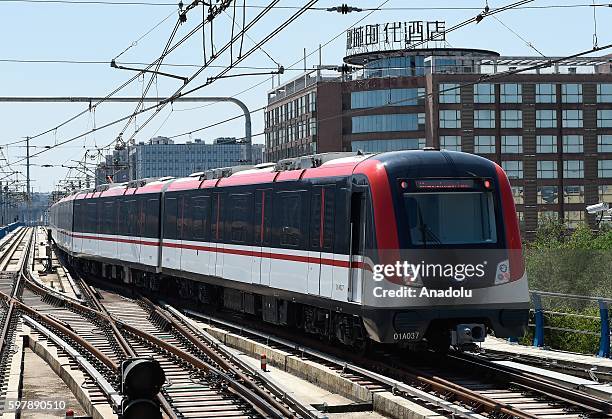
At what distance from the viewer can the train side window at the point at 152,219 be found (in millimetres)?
31031

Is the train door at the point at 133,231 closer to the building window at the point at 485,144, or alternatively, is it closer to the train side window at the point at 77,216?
the train side window at the point at 77,216

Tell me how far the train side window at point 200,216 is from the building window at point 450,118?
6757cm

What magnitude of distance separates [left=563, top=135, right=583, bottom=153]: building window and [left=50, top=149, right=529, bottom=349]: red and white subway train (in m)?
76.1

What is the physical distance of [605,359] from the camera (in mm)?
17250

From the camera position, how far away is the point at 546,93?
3713 inches

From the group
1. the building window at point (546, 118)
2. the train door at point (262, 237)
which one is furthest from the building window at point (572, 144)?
the train door at point (262, 237)

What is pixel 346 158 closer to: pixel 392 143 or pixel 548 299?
pixel 548 299

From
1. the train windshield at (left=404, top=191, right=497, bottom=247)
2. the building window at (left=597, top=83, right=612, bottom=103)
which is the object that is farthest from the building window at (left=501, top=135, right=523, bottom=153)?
the train windshield at (left=404, top=191, right=497, bottom=247)

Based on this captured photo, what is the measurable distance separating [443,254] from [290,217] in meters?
4.38

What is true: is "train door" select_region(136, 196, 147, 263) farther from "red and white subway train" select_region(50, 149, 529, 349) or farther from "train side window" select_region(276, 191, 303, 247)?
"train side window" select_region(276, 191, 303, 247)

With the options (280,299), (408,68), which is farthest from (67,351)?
(408,68)

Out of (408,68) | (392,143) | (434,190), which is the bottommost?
(434,190)

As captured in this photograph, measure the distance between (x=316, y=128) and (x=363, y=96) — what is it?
5.89 m

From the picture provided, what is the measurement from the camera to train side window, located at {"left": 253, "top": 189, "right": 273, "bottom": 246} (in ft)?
69.9
